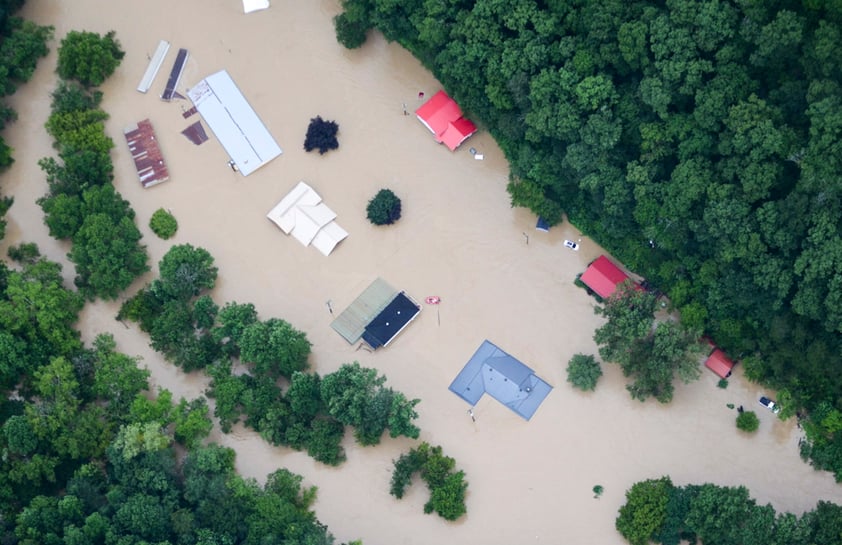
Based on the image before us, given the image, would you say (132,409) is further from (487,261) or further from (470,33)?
(470,33)

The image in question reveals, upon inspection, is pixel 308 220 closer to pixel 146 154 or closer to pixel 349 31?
pixel 146 154

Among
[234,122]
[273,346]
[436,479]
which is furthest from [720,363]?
[234,122]

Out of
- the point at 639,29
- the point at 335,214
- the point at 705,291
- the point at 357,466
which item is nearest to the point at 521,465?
the point at 357,466

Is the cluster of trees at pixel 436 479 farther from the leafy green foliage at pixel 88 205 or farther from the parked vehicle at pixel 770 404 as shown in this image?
A: the leafy green foliage at pixel 88 205

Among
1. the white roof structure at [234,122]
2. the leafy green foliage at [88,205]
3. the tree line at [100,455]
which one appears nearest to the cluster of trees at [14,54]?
the leafy green foliage at [88,205]

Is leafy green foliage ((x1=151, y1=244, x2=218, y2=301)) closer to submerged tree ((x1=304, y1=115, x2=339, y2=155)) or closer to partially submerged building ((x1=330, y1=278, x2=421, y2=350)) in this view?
partially submerged building ((x1=330, y1=278, x2=421, y2=350))

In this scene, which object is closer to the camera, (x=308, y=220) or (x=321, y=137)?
(x=308, y=220)
